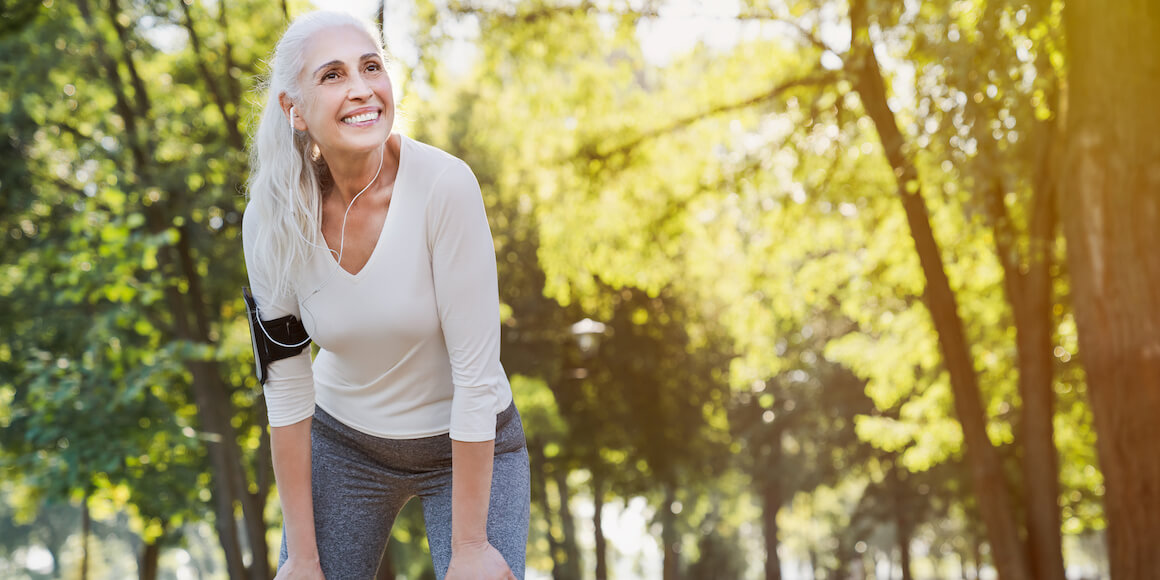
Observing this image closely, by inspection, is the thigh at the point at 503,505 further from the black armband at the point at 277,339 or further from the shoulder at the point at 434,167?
the shoulder at the point at 434,167

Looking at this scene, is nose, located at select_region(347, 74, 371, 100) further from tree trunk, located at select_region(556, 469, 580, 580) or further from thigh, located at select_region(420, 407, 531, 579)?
tree trunk, located at select_region(556, 469, 580, 580)

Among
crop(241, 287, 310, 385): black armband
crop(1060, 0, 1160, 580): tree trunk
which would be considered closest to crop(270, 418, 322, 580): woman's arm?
crop(241, 287, 310, 385): black armband

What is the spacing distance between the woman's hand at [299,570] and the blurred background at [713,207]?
1149 mm

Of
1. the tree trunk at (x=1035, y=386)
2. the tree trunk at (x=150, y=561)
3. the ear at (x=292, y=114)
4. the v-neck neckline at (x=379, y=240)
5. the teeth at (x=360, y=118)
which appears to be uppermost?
the ear at (x=292, y=114)

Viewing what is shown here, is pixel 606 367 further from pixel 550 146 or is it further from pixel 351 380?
pixel 351 380

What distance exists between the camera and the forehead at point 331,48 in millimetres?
2189

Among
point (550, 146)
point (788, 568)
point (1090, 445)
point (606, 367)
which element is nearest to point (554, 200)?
point (550, 146)

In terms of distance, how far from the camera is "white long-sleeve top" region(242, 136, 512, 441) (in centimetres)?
215

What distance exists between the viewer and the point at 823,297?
12617 mm

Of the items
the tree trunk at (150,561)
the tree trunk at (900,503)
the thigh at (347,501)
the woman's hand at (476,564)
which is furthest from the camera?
the tree trunk at (900,503)

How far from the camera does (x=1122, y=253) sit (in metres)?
5.68

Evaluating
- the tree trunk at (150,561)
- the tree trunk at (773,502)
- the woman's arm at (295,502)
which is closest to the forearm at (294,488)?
the woman's arm at (295,502)

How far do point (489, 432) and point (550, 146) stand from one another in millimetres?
9057

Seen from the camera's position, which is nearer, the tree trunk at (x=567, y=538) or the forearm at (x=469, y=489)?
the forearm at (x=469, y=489)
